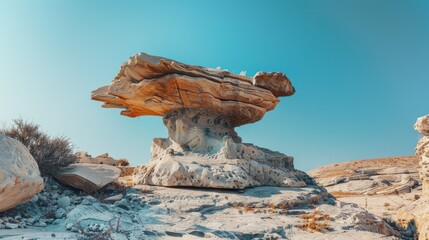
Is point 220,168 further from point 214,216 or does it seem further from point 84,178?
point 84,178

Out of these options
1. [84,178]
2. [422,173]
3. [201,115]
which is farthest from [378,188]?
[84,178]

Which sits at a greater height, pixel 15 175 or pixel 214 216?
pixel 15 175

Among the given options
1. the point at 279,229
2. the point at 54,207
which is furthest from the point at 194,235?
the point at 54,207

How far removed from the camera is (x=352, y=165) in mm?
38000

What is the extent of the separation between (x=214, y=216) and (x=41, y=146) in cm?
558

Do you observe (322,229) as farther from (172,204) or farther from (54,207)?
(54,207)

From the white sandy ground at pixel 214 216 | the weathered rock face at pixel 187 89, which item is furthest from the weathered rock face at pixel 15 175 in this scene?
the weathered rock face at pixel 187 89

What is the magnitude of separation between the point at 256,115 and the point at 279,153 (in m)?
1.85

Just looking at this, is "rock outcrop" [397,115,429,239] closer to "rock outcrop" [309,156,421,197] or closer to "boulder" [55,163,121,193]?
"boulder" [55,163,121,193]

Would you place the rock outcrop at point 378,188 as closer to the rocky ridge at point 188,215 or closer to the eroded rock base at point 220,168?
the eroded rock base at point 220,168

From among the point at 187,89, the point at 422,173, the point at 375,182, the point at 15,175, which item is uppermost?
the point at 375,182

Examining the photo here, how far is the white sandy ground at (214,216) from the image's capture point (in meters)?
6.67

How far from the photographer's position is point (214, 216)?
8.49 meters

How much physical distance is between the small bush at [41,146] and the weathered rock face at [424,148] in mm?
11175
